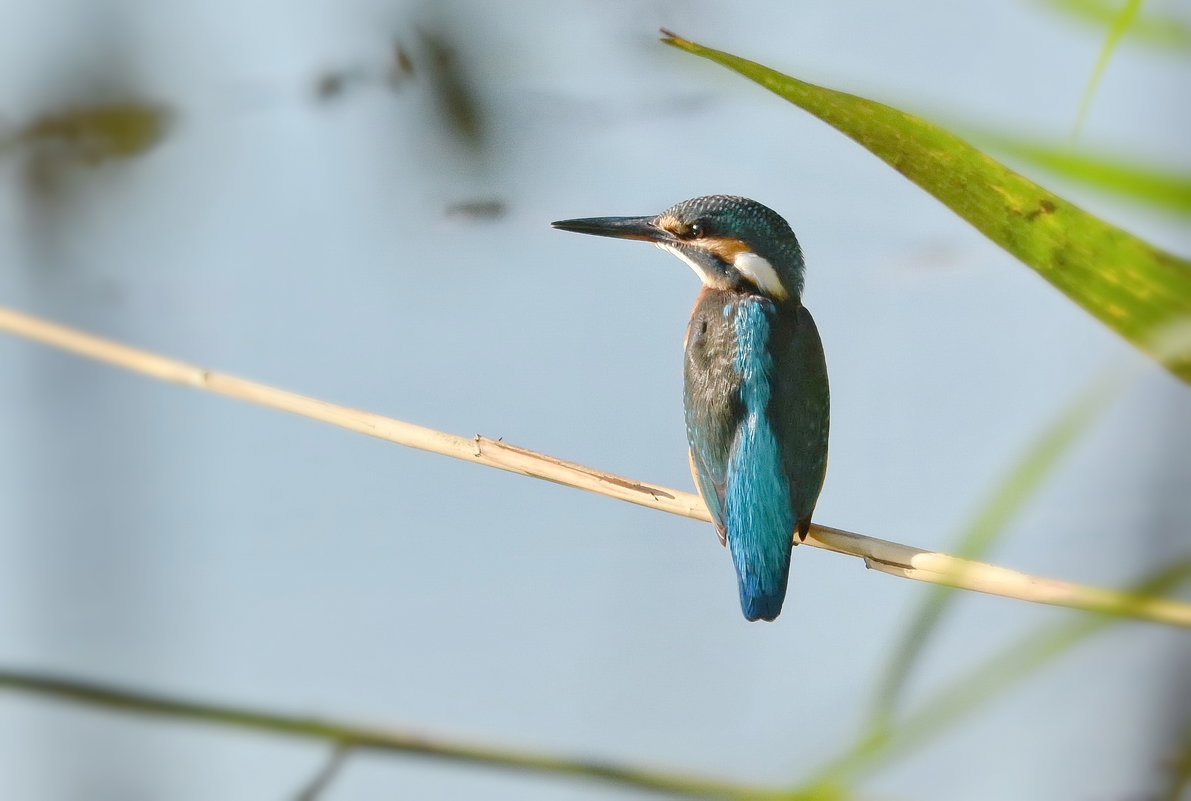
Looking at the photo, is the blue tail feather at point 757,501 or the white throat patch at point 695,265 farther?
the white throat patch at point 695,265

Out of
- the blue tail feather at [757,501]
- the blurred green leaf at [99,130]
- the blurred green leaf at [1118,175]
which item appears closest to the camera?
the blurred green leaf at [1118,175]

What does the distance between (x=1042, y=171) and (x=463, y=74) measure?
2.79 ft

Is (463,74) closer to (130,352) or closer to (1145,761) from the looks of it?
(130,352)

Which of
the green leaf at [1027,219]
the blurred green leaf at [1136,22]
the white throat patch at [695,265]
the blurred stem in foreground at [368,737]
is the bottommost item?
the blurred stem in foreground at [368,737]

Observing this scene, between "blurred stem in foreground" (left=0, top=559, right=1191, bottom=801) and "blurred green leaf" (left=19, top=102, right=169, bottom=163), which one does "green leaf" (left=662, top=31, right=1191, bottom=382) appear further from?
"blurred green leaf" (left=19, top=102, right=169, bottom=163)

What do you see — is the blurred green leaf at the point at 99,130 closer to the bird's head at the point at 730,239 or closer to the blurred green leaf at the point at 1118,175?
the bird's head at the point at 730,239

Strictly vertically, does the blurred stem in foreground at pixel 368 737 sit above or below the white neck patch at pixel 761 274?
below

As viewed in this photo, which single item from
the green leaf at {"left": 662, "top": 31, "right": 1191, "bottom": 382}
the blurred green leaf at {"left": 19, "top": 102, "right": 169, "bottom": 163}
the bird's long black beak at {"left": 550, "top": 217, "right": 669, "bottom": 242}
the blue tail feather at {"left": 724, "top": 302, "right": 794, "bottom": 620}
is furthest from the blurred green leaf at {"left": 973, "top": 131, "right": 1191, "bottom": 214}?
the blurred green leaf at {"left": 19, "top": 102, "right": 169, "bottom": 163}

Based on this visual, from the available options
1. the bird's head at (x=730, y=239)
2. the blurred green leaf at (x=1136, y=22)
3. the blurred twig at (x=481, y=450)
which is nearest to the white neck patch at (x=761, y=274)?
the bird's head at (x=730, y=239)

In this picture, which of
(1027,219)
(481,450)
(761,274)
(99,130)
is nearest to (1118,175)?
(1027,219)

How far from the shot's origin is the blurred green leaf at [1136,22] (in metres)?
0.50

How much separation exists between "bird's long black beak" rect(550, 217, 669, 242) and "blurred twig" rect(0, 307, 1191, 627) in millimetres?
345

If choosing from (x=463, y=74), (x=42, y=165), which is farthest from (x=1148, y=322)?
(x=42, y=165)

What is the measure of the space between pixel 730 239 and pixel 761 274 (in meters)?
0.06
